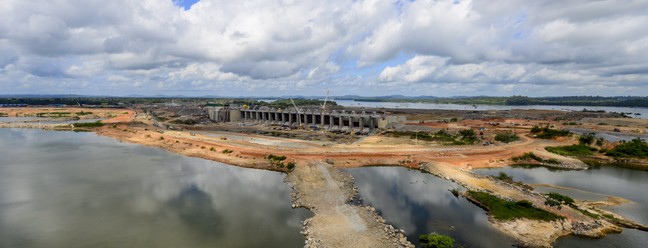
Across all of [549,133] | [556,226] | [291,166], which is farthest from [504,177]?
[549,133]

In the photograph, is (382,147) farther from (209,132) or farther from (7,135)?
(7,135)

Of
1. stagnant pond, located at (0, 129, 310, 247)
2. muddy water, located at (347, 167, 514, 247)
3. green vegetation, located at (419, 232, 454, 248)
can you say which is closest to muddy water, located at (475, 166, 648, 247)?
muddy water, located at (347, 167, 514, 247)

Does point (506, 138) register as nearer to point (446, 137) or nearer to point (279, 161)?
point (446, 137)

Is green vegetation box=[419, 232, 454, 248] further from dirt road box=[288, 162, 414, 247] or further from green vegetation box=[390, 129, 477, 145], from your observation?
green vegetation box=[390, 129, 477, 145]

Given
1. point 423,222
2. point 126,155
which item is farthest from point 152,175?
point 423,222

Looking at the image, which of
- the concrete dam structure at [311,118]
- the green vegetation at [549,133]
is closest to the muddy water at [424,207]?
the concrete dam structure at [311,118]

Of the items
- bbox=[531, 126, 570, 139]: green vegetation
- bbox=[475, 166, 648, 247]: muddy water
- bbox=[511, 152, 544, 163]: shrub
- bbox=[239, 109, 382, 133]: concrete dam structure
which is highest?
bbox=[239, 109, 382, 133]: concrete dam structure
